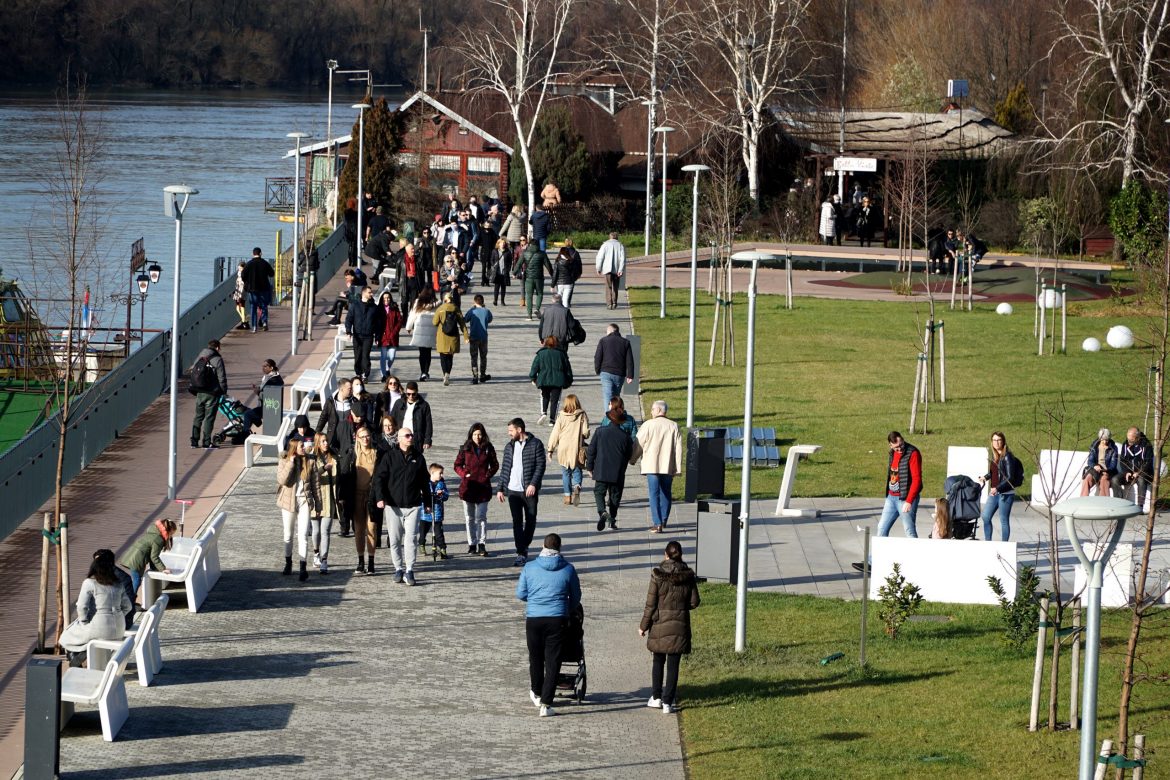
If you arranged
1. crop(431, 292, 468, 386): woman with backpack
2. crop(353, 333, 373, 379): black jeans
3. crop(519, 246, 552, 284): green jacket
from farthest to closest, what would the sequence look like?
1. crop(519, 246, 552, 284): green jacket
2. crop(353, 333, 373, 379): black jeans
3. crop(431, 292, 468, 386): woman with backpack

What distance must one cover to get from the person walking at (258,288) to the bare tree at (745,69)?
2216 centimetres

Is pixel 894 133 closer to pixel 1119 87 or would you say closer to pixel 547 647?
pixel 1119 87

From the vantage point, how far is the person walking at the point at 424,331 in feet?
90.2

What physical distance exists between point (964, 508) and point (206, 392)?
36.2 feet

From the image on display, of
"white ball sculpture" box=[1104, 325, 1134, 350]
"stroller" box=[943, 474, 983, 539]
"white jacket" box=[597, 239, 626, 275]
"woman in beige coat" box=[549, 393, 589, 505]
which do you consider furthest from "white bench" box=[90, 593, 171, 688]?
"white ball sculpture" box=[1104, 325, 1134, 350]

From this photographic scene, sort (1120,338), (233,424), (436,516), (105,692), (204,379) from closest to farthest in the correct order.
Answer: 1. (105,692)
2. (436,516)
3. (204,379)
4. (233,424)
5. (1120,338)

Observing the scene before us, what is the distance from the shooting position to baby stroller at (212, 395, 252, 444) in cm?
2452

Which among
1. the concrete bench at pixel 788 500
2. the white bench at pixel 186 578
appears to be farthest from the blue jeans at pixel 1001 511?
the white bench at pixel 186 578

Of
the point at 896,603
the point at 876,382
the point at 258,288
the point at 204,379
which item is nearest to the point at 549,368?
the point at 204,379

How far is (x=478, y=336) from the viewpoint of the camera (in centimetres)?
2778

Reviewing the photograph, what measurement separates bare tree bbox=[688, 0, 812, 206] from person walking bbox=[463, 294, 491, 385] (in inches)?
1047

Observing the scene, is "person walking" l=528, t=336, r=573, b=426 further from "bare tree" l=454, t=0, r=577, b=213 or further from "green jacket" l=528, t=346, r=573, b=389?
"bare tree" l=454, t=0, r=577, b=213

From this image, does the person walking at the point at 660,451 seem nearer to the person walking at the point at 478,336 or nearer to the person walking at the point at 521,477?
the person walking at the point at 521,477

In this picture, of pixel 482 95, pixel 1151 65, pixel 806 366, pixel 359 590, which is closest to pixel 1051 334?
pixel 806 366
